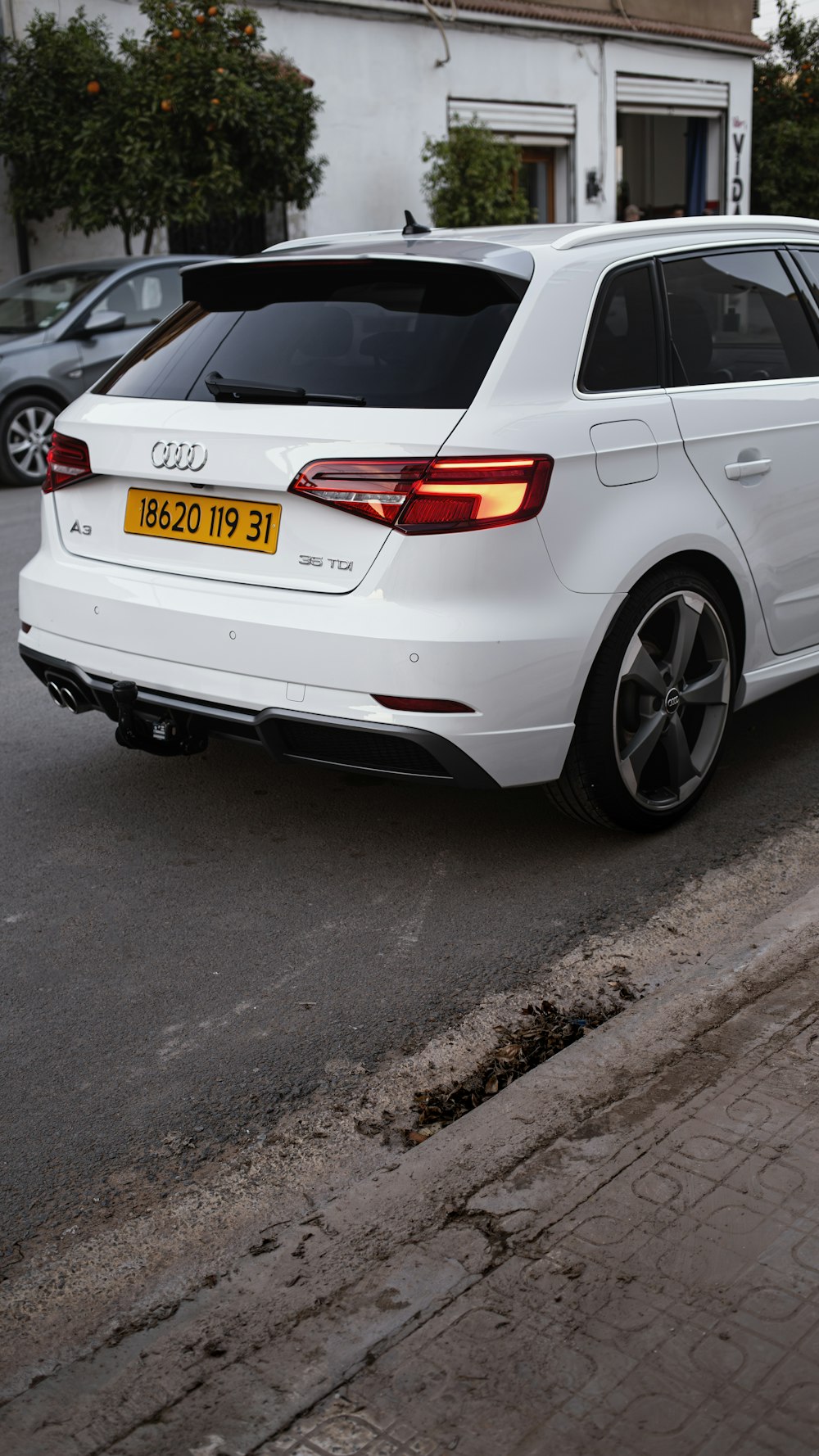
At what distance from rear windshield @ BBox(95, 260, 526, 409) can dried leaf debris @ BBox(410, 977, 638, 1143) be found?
58.0 inches

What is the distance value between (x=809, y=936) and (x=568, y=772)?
32.2 inches

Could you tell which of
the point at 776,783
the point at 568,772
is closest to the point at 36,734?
the point at 568,772

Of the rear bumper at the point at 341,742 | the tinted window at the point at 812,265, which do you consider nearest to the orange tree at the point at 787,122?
the tinted window at the point at 812,265

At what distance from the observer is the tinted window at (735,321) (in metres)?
4.37

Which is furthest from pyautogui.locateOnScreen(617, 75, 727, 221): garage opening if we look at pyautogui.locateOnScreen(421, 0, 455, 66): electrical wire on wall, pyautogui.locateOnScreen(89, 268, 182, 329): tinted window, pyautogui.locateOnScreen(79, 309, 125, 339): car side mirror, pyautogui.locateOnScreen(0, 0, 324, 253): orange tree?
pyautogui.locateOnScreen(79, 309, 125, 339): car side mirror

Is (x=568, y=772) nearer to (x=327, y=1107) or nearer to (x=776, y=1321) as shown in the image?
(x=327, y=1107)

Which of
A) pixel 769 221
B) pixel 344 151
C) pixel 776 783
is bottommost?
pixel 776 783

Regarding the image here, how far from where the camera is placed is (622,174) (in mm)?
25953

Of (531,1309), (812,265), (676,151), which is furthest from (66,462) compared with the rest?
(676,151)

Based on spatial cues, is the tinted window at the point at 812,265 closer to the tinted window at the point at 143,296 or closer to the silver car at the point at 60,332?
the silver car at the point at 60,332

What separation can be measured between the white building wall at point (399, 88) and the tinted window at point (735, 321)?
14.2 meters

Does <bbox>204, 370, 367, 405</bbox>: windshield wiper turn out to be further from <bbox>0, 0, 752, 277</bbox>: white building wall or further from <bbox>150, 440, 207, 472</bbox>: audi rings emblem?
<bbox>0, 0, 752, 277</bbox>: white building wall

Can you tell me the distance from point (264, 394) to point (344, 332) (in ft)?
0.88

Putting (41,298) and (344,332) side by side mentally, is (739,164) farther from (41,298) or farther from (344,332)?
(344,332)
